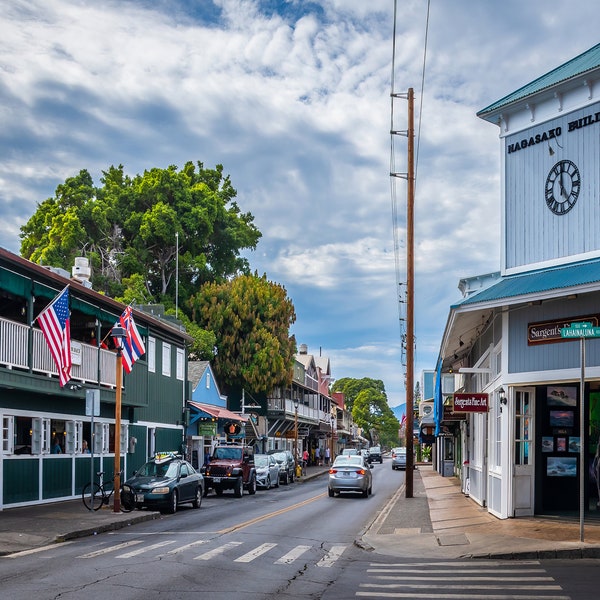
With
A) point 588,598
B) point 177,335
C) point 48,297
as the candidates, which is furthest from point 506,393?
point 177,335

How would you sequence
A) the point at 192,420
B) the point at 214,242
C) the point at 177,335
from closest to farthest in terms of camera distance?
the point at 177,335, the point at 192,420, the point at 214,242

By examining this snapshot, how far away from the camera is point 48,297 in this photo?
81.1 feet

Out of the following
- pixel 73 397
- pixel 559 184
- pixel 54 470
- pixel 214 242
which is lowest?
pixel 54 470

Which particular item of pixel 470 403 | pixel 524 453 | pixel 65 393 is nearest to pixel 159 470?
pixel 65 393

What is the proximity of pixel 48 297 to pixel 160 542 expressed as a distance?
1055 cm

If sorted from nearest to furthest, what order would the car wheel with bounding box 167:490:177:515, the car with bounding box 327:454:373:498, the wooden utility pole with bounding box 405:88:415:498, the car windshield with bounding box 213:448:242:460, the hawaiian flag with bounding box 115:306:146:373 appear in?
the car wheel with bounding box 167:490:177:515
the hawaiian flag with bounding box 115:306:146:373
the wooden utility pole with bounding box 405:88:415:498
the car with bounding box 327:454:373:498
the car windshield with bounding box 213:448:242:460

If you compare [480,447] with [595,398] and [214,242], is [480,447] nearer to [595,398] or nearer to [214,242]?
[595,398]

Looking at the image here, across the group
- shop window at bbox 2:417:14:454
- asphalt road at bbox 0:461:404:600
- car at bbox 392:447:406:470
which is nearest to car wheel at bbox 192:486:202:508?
asphalt road at bbox 0:461:404:600

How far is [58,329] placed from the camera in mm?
22406

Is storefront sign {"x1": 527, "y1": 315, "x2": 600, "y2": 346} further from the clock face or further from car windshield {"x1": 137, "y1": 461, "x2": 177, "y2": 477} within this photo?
car windshield {"x1": 137, "y1": 461, "x2": 177, "y2": 477}

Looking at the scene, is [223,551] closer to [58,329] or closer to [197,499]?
[58,329]

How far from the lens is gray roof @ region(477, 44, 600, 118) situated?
18078mm

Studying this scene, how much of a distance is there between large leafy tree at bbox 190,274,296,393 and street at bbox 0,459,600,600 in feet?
112

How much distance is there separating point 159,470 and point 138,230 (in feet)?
107
